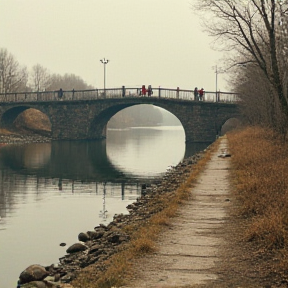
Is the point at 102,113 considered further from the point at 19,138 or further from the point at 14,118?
the point at 14,118

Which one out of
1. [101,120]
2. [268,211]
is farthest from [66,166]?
[101,120]

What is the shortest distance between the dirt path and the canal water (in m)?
4.04

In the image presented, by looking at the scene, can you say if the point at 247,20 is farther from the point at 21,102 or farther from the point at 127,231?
the point at 21,102

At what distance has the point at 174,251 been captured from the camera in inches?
385

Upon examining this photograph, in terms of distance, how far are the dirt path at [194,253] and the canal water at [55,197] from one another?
4.04 metres

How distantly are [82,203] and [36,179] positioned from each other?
958 centimetres

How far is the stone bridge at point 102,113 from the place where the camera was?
66188 mm

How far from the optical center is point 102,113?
245ft

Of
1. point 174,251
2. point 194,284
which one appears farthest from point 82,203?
point 194,284

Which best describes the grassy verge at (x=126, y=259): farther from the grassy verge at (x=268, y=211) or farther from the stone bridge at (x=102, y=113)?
the stone bridge at (x=102, y=113)

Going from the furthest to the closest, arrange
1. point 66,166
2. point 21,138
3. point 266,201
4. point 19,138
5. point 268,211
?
point 21,138, point 19,138, point 66,166, point 266,201, point 268,211

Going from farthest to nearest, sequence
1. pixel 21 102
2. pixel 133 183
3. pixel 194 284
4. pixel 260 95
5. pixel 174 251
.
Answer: pixel 21 102 → pixel 260 95 → pixel 133 183 → pixel 174 251 → pixel 194 284

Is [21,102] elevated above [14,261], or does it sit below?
above

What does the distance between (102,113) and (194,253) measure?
6594 cm
